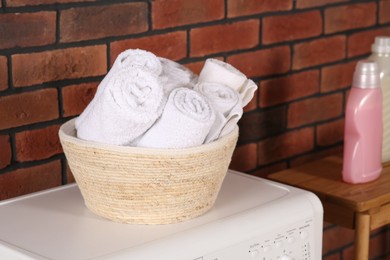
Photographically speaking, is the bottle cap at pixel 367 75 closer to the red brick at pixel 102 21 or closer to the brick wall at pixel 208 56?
the brick wall at pixel 208 56

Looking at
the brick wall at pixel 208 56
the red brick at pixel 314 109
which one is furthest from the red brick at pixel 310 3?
the red brick at pixel 314 109

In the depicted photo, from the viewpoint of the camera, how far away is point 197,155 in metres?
1.24

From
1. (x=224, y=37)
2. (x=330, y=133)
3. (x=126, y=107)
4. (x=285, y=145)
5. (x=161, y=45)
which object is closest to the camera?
(x=126, y=107)

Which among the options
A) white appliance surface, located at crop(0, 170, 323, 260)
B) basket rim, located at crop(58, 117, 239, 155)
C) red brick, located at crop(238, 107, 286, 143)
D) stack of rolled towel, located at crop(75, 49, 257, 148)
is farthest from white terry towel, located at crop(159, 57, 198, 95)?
red brick, located at crop(238, 107, 286, 143)

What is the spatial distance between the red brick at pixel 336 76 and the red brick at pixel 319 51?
0.08 ft

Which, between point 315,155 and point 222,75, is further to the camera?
point 315,155

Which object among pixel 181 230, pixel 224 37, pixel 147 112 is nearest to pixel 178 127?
pixel 147 112

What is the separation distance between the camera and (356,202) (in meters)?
1.63

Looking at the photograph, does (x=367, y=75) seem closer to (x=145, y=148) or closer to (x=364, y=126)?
(x=364, y=126)

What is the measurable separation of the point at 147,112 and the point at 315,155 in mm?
1013

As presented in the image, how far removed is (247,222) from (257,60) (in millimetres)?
696

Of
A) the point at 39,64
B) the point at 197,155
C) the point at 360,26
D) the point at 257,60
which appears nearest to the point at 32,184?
the point at 39,64

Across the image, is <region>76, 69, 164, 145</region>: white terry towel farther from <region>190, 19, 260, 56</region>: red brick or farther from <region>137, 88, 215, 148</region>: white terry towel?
<region>190, 19, 260, 56</region>: red brick

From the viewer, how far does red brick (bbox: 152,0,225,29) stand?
169 cm
